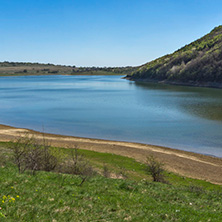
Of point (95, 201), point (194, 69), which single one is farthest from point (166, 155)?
point (194, 69)

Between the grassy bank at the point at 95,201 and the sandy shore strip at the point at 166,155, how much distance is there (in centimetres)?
858

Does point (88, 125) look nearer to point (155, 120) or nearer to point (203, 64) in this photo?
point (155, 120)

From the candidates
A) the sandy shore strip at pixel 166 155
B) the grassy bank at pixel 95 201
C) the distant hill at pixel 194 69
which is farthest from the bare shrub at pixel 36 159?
the distant hill at pixel 194 69

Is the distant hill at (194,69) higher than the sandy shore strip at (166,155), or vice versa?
the distant hill at (194,69)

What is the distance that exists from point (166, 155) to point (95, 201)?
60.7 feet

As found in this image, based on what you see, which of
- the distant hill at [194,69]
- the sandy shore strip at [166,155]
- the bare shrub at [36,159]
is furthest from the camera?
the distant hill at [194,69]

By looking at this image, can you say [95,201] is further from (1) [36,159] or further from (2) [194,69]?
(2) [194,69]

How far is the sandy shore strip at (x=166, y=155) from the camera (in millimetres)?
23125

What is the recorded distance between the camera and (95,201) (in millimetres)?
10859

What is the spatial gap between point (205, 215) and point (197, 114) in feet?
147

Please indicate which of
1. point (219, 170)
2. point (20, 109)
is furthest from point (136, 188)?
point (20, 109)

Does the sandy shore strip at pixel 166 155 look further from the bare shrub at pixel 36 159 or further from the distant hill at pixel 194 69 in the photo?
the distant hill at pixel 194 69

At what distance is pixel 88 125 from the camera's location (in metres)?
43.7

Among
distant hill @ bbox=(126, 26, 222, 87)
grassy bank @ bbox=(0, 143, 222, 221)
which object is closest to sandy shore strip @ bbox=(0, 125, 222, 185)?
grassy bank @ bbox=(0, 143, 222, 221)
